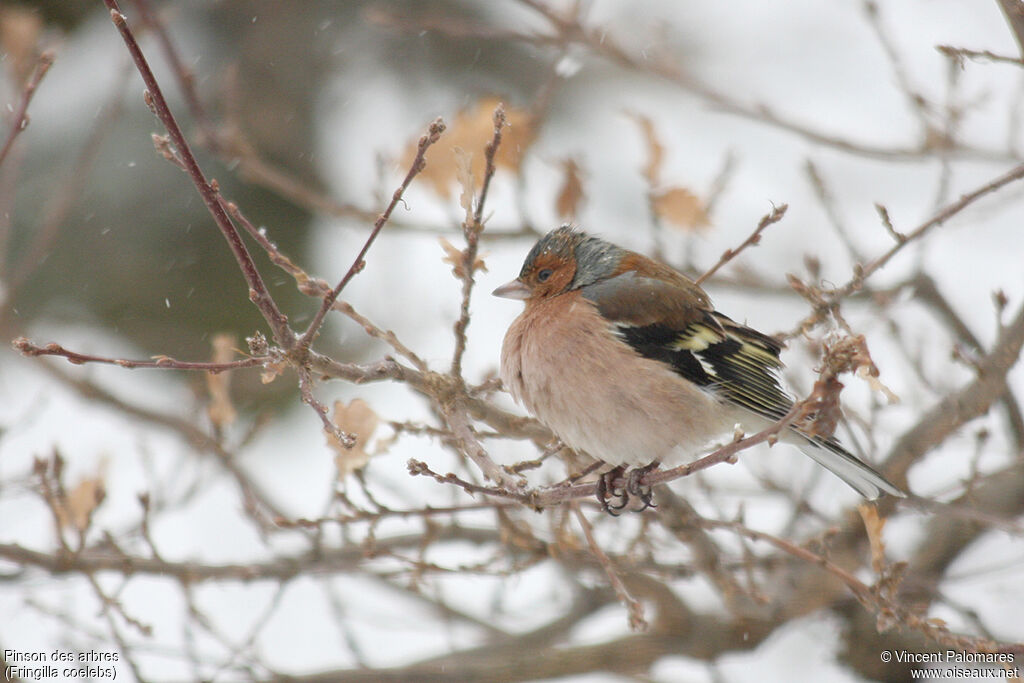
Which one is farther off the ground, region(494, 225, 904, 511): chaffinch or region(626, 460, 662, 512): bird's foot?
region(494, 225, 904, 511): chaffinch

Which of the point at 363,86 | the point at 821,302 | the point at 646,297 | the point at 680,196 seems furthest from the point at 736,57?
the point at 821,302

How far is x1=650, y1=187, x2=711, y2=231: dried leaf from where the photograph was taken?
12.9ft

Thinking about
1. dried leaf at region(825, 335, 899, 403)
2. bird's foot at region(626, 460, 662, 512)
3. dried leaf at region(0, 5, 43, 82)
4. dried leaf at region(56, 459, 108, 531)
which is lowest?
dried leaf at region(825, 335, 899, 403)

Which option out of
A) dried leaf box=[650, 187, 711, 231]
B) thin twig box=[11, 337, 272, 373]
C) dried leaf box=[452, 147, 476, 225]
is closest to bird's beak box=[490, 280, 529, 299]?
dried leaf box=[650, 187, 711, 231]

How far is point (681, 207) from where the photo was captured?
3947 millimetres

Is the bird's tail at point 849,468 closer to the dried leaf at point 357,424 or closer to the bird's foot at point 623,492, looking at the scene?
the bird's foot at point 623,492

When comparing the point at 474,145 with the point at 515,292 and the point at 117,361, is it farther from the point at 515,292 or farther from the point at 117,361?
the point at 117,361

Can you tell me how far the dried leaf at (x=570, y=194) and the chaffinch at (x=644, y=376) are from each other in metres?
0.40

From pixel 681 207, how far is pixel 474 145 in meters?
0.96

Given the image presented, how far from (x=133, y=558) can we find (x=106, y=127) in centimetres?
210

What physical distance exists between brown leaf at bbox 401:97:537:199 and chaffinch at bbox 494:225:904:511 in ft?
1.94

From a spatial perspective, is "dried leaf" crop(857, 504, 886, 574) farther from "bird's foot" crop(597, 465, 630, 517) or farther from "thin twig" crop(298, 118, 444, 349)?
"thin twig" crop(298, 118, 444, 349)

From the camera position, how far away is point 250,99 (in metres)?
7.58

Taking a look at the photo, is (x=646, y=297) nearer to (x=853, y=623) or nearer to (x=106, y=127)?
(x=853, y=623)
